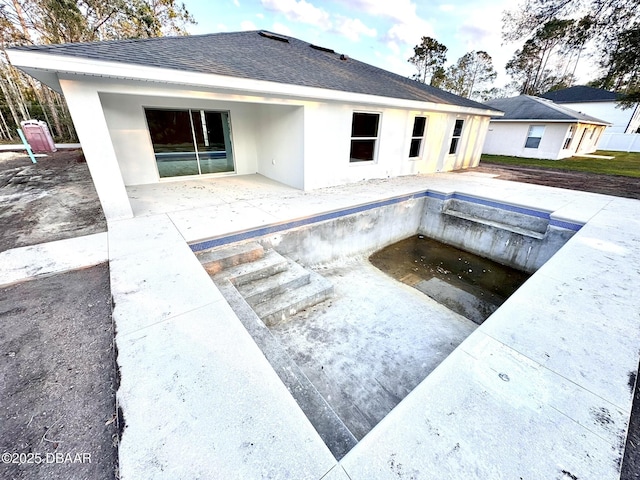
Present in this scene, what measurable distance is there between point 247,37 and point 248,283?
7.31 meters

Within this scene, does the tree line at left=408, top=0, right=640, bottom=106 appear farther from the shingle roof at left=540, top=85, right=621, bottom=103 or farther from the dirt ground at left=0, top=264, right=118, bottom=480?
the shingle roof at left=540, top=85, right=621, bottom=103

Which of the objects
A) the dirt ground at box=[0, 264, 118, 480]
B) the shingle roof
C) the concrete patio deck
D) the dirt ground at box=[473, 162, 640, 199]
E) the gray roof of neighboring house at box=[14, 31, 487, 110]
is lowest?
the dirt ground at box=[0, 264, 118, 480]

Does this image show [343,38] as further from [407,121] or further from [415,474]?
[415,474]

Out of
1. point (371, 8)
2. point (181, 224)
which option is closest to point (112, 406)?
point (181, 224)

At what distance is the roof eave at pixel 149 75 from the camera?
2.86m

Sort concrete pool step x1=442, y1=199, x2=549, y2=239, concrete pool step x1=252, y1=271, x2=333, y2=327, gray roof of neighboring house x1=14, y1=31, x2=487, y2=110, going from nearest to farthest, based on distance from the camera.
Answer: concrete pool step x1=252, y1=271, x2=333, y2=327 → gray roof of neighboring house x1=14, y1=31, x2=487, y2=110 → concrete pool step x1=442, y1=199, x2=549, y2=239

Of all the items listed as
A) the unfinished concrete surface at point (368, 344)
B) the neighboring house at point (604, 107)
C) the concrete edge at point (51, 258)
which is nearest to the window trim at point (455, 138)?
the unfinished concrete surface at point (368, 344)

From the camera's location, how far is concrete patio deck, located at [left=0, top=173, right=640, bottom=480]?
115 centimetres

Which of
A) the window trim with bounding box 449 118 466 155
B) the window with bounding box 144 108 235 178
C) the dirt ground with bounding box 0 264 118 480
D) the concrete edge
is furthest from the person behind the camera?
the window trim with bounding box 449 118 466 155

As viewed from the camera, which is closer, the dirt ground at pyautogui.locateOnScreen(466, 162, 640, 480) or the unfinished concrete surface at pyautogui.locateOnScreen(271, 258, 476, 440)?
the unfinished concrete surface at pyautogui.locateOnScreen(271, 258, 476, 440)

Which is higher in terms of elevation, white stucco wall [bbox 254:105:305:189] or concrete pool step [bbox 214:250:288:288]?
white stucco wall [bbox 254:105:305:189]

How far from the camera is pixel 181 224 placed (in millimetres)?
3889

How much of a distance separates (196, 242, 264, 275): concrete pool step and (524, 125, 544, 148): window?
1765cm

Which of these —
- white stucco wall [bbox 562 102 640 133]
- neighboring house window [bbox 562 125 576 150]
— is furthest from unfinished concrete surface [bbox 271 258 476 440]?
white stucco wall [bbox 562 102 640 133]
